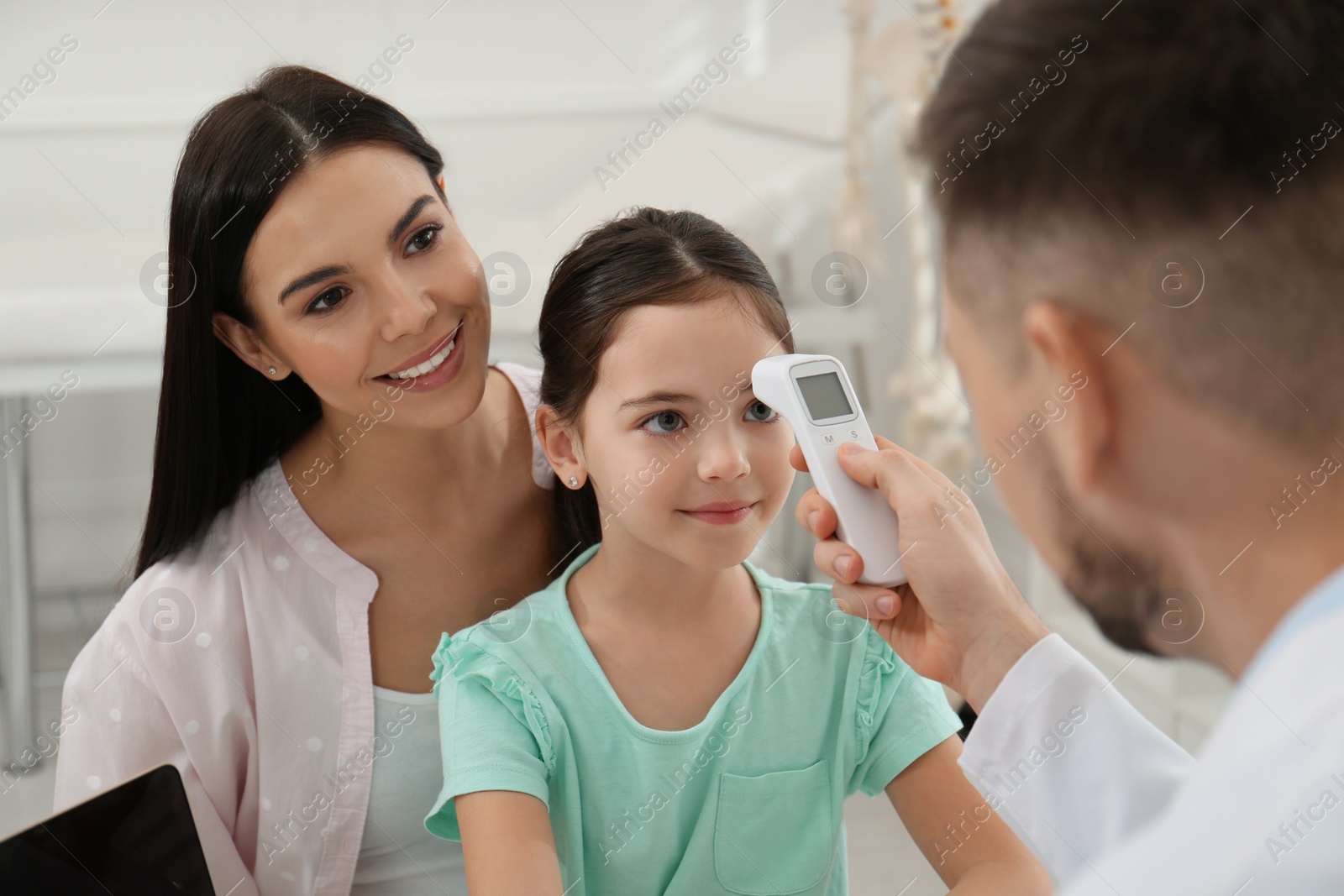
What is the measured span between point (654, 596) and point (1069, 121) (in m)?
0.62

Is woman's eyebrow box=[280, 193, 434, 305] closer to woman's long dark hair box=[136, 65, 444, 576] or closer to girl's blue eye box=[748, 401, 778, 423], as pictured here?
woman's long dark hair box=[136, 65, 444, 576]

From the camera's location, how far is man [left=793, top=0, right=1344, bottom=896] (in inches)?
17.6

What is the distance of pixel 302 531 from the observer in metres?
1.15

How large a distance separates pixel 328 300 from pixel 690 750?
514mm

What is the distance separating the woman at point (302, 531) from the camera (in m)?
1.04

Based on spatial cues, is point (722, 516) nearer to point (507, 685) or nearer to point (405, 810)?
point (507, 685)

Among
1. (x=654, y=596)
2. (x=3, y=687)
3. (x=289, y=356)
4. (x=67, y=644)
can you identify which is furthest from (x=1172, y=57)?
(x=67, y=644)

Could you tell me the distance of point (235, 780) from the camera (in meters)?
1.11

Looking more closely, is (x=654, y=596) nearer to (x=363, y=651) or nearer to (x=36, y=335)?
(x=363, y=651)

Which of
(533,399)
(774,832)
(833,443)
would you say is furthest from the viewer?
(533,399)

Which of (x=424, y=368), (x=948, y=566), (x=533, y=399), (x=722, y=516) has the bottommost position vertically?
(x=533, y=399)

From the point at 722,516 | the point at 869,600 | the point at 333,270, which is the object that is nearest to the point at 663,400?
the point at 722,516

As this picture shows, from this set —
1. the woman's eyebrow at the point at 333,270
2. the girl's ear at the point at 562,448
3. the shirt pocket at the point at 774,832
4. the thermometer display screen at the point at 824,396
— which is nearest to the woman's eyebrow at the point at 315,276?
the woman's eyebrow at the point at 333,270

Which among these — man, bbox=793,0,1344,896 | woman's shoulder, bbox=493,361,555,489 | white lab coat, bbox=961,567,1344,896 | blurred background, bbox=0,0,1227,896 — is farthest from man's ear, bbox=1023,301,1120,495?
blurred background, bbox=0,0,1227,896
